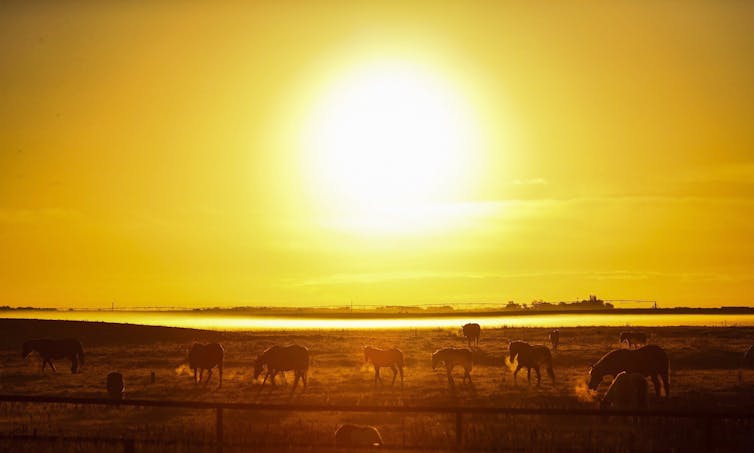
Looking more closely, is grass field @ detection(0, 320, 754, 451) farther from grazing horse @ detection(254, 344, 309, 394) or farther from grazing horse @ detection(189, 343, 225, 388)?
grazing horse @ detection(254, 344, 309, 394)

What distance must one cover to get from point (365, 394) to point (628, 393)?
1116cm

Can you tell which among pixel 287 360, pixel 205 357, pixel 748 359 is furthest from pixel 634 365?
pixel 205 357

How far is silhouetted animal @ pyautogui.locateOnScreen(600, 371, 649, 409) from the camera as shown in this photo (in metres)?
26.6

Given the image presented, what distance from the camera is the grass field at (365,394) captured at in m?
22.9

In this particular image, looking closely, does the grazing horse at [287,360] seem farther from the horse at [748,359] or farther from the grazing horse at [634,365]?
the horse at [748,359]

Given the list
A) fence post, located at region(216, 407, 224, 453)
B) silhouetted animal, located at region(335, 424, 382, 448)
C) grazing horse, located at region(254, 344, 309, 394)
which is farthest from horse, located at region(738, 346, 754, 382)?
fence post, located at region(216, 407, 224, 453)

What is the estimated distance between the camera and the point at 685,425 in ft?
79.5

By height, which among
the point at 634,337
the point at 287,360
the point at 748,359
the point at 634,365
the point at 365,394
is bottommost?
the point at 365,394

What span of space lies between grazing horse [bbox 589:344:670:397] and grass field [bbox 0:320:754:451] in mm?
821

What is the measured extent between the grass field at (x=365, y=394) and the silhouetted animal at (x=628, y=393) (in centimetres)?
108

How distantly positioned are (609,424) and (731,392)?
35.6 ft

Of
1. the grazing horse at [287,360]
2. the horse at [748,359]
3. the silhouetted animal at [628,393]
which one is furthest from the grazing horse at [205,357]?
the horse at [748,359]

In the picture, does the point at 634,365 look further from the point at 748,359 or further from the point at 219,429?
the point at 219,429

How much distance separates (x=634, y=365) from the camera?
34.3m
